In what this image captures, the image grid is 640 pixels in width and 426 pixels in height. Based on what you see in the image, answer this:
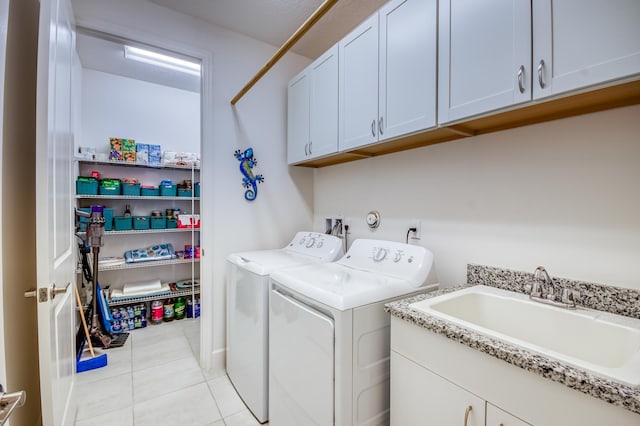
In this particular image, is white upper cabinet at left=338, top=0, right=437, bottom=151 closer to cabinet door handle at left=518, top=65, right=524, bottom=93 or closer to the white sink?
cabinet door handle at left=518, top=65, right=524, bottom=93

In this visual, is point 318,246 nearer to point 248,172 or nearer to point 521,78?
point 248,172

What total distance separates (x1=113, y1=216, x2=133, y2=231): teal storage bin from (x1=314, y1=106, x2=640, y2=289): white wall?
2.83 metres

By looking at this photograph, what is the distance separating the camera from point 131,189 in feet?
10.3

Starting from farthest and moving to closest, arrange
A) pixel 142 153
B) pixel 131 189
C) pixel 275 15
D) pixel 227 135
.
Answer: pixel 142 153 → pixel 131 189 → pixel 227 135 → pixel 275 15

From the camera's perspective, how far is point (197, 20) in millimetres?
2189

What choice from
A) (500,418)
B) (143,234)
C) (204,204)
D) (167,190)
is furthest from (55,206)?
(143,234)

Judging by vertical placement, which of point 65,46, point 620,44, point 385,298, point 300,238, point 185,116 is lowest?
point 385,298

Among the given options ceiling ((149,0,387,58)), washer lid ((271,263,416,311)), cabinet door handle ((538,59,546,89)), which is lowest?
washer lid ((271,263,416,311))

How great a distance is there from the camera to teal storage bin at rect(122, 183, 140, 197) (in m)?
3.10

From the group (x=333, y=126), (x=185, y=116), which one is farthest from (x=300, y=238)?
(x=185, y=116)

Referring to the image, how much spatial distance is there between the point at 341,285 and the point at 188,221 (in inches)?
108

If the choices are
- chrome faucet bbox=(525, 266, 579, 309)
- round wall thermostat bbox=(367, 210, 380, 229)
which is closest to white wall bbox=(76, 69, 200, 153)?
round wall thermostat bbox=(367, 210, 380, 229)

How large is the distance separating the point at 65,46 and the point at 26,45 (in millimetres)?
211

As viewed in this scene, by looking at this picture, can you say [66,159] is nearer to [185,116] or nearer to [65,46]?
[65,46]
